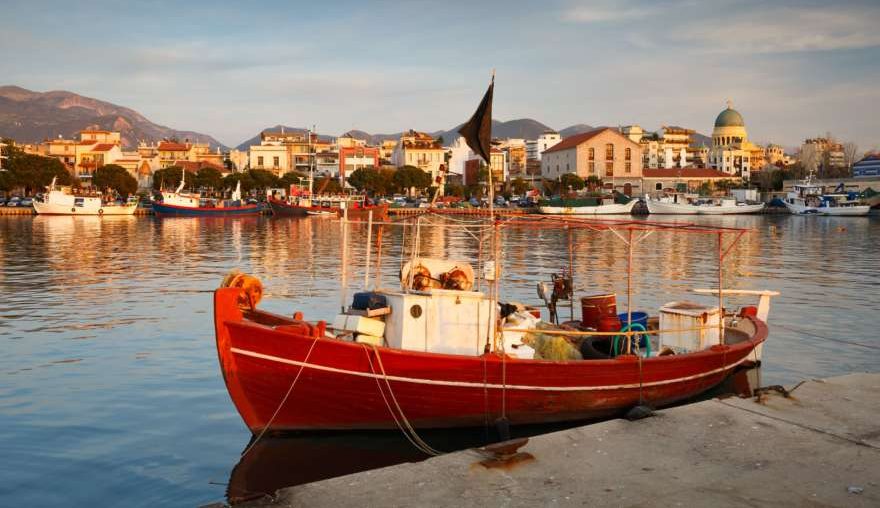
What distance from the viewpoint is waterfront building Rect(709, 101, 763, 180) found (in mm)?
165500

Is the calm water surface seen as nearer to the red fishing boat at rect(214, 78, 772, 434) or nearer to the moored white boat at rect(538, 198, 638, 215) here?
the red fishing boat at rect(214, 78, 772, 434)

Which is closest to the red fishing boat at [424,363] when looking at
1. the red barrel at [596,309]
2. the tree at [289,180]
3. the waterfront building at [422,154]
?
the red barrel at [596,309]

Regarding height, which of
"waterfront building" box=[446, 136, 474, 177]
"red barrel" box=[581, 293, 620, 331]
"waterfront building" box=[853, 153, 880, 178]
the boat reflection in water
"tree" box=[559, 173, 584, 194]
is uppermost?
"waterfront building" box=[446, 136, 474, 177]

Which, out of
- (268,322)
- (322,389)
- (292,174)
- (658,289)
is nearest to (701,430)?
(322,389)

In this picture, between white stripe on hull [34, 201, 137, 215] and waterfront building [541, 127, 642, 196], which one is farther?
waterfront building [541, 127, 642, 196]

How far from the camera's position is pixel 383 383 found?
10.8 m

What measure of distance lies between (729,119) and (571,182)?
230 feet

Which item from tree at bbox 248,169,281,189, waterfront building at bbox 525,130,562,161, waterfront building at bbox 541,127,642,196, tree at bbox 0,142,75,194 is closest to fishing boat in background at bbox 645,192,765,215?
waterfront building at bbox 541,127,642,196

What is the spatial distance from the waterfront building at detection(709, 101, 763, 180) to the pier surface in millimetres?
166131

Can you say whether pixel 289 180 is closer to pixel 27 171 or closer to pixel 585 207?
pixel 27 171

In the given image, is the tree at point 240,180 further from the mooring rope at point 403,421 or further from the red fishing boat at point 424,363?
the mooring rope at point 403,421

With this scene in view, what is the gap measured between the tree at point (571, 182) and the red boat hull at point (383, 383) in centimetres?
11166

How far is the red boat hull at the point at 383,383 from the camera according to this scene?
10586 mm

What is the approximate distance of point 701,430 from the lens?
9.44m
